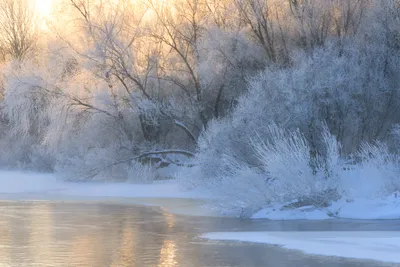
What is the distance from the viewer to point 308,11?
1344 inches

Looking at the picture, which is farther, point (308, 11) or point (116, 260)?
point (308, 11)

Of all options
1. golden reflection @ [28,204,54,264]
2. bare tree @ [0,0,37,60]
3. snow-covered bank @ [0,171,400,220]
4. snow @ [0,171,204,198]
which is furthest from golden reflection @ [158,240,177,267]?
bare tree @ [0,0,37,60]

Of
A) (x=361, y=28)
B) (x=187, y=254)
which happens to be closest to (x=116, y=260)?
(x=187, y=254)

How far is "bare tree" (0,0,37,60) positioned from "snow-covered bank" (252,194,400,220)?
35.7 m

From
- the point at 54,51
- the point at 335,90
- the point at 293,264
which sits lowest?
the point at 293,264

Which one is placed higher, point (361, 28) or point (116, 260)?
point (361, 28)

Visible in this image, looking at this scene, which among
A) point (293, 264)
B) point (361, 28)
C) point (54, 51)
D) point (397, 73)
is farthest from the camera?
point (54, 51)

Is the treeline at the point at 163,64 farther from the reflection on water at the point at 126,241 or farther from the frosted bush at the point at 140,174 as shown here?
the reflection on water at the point at 126,241

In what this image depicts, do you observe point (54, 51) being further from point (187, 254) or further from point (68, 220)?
point (187, 254)

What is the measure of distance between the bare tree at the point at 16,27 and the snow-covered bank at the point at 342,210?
117ft

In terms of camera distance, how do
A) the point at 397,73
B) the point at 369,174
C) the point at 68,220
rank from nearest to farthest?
the point at 68,220 < the point at 369,174 < the point at 397,73

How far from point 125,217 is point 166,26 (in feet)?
46.8

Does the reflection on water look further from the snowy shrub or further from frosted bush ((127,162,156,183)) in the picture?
frosted bush ((127,162,156,183))

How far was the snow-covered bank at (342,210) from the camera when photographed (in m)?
22.5
